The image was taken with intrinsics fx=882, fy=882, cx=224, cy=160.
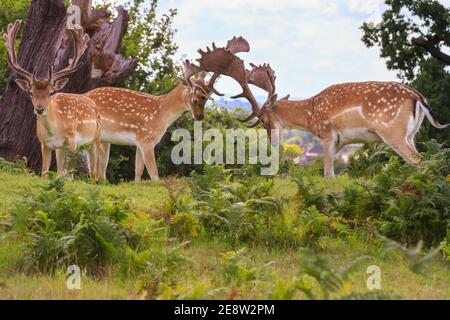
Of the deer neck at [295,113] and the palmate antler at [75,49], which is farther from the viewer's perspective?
the deer neck at [295,113]

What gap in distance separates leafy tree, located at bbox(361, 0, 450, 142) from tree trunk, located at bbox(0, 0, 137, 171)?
27.4 ft

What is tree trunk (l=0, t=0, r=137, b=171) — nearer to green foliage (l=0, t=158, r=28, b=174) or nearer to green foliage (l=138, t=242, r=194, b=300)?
green foliage (l=0, t=158, r=28, b=174)

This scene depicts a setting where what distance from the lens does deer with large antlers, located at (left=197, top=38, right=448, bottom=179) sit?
12242 mm

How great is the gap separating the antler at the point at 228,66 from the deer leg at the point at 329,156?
4.97ft

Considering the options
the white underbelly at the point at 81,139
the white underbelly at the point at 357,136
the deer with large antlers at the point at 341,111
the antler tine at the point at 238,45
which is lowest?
the white underbelly at the point at 81,139

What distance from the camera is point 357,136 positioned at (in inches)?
500

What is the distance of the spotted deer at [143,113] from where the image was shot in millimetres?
13312

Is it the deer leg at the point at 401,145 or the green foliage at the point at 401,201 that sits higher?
the deer leg at the point at 401,145

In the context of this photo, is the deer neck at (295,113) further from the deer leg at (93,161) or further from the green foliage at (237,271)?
the green foliage at (237,271)

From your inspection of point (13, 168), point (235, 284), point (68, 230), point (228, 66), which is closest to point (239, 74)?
point (228, 66)

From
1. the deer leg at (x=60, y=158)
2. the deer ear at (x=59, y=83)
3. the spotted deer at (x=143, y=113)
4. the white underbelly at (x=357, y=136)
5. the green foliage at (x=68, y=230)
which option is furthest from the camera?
the spotted deer at (x=143, y=113)

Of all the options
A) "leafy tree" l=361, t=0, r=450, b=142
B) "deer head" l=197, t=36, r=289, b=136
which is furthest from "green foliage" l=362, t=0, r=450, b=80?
"deer head" l=197, t=36, r=289, b=136

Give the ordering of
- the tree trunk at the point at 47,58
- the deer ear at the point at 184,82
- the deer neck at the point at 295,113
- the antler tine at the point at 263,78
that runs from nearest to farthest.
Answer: the deer ear at the point at 184,82 < the deer neck at the point at 295,113 < the antler tine at the point at 263,78 < the tree trunk at the point at 47,58

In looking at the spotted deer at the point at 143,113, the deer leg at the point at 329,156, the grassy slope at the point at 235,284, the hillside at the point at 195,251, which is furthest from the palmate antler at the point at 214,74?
the grassy slope at the point at 235,284
